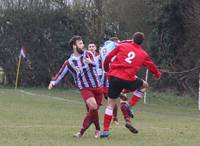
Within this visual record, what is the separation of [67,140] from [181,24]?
20825 millimetres

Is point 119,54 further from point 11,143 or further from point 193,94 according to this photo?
point 193,94

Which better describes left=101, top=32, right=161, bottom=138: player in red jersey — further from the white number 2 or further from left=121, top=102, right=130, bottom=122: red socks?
left=121, top=102, right=130, bottom=122: red socks

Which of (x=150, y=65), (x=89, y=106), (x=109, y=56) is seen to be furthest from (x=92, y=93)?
(x=150, y=65)

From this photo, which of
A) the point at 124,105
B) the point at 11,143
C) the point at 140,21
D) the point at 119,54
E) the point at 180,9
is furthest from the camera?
the point at 140,21

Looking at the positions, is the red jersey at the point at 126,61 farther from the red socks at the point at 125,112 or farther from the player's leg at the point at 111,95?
the red socks at the point at 125,112

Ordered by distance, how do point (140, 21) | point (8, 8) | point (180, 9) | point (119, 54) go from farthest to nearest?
point (8, 8)
point (140, 21)
point (180, 9)
point (119, 54)

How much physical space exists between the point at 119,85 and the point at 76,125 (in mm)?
4059

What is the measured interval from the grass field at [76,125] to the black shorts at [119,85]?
0.89 meters

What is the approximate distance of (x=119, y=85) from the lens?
12281 millimetres

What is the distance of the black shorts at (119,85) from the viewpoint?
12242mm

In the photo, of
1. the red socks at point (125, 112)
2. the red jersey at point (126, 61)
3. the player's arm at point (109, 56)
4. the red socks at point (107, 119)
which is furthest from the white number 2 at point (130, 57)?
the red socks at point (125, 112)

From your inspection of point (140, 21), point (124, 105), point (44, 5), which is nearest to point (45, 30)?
point (44, 5)

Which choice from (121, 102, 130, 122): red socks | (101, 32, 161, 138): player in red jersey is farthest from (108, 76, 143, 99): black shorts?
(121, 102, 130, 122): red socks

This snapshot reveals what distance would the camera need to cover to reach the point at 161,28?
108 ft
